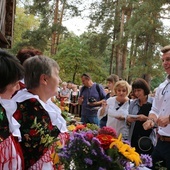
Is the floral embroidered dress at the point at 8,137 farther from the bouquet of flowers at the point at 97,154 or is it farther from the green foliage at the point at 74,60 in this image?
the green foliage at the point at 74,60

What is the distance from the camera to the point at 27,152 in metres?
1.65

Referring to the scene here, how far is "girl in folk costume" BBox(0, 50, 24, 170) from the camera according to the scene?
1.47m

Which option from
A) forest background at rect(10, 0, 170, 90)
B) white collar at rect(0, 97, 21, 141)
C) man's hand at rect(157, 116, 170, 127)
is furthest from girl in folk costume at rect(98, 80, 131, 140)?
forest background at rect(10, 0, 170, 90)

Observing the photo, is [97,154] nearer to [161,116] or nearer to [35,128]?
[35,128]

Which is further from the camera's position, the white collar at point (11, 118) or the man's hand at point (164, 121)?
the man's hand at point (164, 121)

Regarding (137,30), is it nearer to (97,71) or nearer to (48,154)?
(97,71)

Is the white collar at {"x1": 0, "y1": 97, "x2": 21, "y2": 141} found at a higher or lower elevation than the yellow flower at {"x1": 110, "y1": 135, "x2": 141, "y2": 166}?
higher

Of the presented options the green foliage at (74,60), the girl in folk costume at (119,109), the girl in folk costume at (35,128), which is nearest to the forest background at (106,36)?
the green foliage at (74,60)

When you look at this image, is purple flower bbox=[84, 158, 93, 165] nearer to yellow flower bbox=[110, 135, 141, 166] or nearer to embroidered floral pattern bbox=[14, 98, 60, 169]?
yellow flower bbox=[110, 135, 141, 166]

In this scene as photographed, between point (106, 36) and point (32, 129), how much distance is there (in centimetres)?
2157

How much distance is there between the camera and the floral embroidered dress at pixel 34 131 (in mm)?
1625

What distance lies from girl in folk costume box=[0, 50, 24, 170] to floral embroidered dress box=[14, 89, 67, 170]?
0.31ft

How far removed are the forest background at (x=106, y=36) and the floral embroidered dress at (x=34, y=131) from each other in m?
13.8

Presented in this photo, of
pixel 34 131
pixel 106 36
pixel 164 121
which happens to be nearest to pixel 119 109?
pixel 164 121
